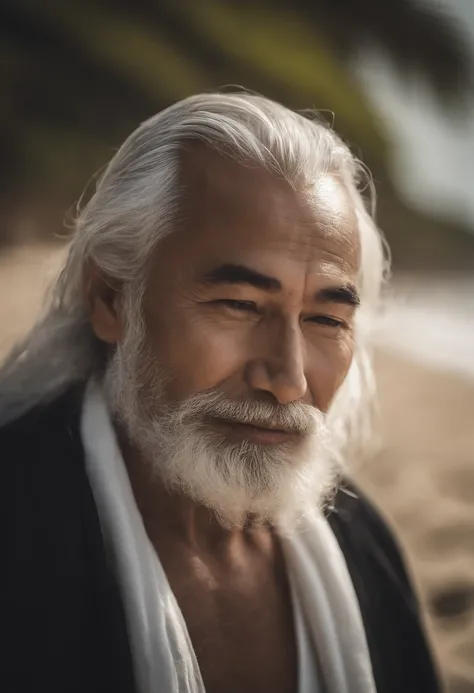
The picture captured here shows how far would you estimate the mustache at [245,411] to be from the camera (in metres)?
1.15

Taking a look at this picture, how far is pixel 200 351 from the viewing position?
45.3 inches

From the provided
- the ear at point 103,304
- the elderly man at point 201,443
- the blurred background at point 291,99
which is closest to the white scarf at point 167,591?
the elderly man at point 201,443

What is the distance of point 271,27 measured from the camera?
2.49m

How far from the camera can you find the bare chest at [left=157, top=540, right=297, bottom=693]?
1198 millimetres

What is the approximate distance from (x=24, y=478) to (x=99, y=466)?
0.41 ft

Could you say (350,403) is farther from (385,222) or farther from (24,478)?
(385,222)

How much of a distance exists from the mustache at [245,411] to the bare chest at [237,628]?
0.97ft

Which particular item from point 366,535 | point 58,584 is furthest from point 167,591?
point 366,535

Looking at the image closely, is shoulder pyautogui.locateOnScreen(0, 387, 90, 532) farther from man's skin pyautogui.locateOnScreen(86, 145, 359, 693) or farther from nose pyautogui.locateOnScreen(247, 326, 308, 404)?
nose pyautogui.locateOnScreen(247, 326, 308, 404)

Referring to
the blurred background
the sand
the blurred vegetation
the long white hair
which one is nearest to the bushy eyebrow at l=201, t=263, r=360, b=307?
the long white hair

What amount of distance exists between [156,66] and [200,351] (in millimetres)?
1776

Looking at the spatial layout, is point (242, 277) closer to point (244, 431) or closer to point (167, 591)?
point (244, 431)

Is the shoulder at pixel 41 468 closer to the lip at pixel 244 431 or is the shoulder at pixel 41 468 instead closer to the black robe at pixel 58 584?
the black robe at pixel 58 584

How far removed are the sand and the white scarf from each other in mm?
682
